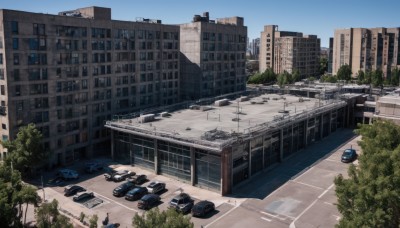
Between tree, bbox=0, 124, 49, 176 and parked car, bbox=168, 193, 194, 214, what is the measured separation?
24.1 m

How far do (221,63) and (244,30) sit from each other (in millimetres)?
13438

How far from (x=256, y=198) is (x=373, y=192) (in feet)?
76.0

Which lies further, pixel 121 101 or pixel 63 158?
pixel 121 101

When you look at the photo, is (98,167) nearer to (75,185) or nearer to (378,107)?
(75,185)

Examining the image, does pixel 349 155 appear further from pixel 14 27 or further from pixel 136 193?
pixel 14 27

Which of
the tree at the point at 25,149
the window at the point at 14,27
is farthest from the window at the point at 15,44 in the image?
the tree at the point at 25,149

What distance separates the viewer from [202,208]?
48.9m

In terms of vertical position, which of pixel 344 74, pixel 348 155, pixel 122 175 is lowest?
pixel 122 175

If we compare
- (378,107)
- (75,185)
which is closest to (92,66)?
(75,185)

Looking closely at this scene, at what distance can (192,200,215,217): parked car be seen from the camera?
48688 millimetres

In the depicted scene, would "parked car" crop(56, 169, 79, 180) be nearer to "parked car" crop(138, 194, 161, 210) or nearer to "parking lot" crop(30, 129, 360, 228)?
"parking lot" crop(30, 129, 360, 228)

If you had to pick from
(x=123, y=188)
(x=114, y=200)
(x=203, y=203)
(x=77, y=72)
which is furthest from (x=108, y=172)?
(x=203, y=203)

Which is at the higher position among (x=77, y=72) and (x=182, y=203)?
(x=77, y=72)

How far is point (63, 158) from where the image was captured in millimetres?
70562
